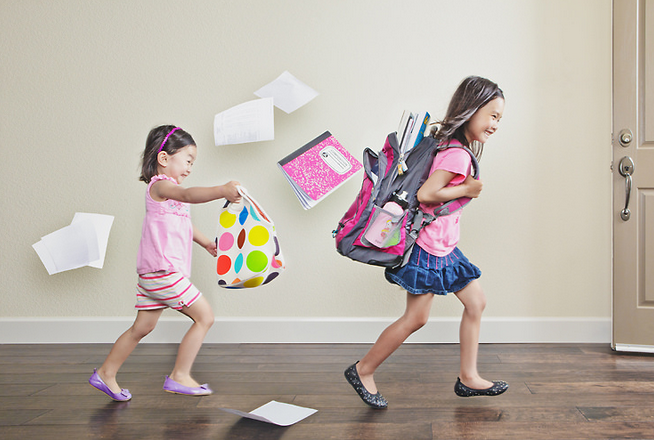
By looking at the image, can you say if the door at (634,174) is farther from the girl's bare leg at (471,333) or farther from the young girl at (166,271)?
the young girl at (166,271)

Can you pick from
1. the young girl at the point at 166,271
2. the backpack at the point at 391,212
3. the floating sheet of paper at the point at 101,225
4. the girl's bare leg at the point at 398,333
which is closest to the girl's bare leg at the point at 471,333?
the girl's bare leg at the point at 398,333

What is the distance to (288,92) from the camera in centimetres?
230

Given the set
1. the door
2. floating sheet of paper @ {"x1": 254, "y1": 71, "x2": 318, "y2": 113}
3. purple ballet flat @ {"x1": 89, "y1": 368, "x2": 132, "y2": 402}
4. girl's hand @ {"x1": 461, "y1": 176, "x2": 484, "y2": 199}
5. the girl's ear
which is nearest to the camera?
girl's hand @ {"x1": 461, "y1": 176, "x2": 484, "y2": 199}

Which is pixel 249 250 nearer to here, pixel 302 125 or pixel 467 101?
pixel 467 101

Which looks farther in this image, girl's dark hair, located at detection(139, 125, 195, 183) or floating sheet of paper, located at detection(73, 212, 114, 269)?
floating sheet of paper, located at detection(73, 212, 114, 269)

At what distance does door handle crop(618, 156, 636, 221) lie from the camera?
7.16 ft

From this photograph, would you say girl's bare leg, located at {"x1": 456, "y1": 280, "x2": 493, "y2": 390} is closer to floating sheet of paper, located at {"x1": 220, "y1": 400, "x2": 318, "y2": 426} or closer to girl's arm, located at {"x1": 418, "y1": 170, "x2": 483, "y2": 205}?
girl's arm, located at {"x1": 418, "y1": 170, "x2": 483, "y2": 205}

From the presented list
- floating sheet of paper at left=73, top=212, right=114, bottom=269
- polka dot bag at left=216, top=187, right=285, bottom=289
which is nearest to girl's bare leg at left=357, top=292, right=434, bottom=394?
polka dot bag at left=216, top=187, right=285, bottom=289

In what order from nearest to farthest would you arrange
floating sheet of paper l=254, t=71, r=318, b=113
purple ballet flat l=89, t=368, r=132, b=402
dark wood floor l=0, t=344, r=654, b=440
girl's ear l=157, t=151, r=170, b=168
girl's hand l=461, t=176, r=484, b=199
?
dark wood floor l=0, t=344, r=654, b=440, girl's hand l=461, t=176, r=484, b=199, purple ballet flat l=89, t=368, r=132, b=402, girl's ear l=157, t=151, r=170, b=168, floating sheet of paper l=254, t=71, r=318, b=113

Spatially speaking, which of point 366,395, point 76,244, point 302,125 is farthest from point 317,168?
point 76,244

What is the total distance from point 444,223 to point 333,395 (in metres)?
0.66

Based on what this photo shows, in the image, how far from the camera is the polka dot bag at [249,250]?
5.06 ft

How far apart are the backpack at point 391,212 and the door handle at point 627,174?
106cm

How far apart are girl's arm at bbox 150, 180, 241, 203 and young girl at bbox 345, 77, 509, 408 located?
55cm
